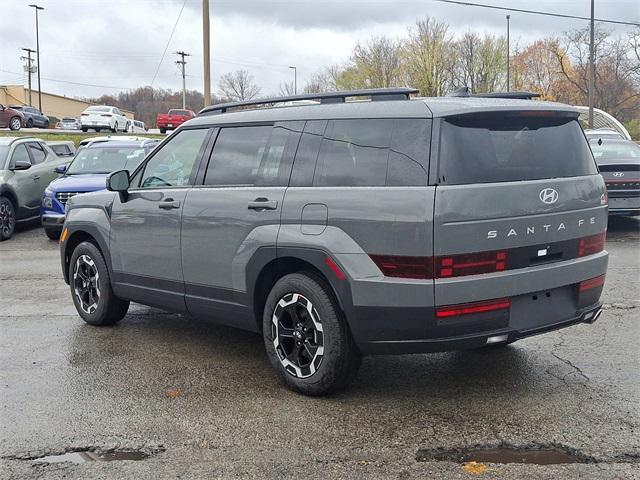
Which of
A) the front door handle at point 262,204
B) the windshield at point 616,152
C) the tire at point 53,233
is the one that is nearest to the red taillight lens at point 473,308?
the front door handle at point 262,204

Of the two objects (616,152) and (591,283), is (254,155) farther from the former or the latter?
(616,152)

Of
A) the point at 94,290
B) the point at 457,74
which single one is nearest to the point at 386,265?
the point at 94,290

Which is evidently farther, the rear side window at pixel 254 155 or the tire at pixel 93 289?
the tire at pixel 93 289

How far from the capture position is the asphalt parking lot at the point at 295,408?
12.0 ft

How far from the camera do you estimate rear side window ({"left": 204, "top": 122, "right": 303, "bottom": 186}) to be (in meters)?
4.85

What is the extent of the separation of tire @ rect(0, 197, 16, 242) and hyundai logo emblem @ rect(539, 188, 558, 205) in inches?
440

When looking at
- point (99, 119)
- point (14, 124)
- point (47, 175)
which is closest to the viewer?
point (47, 175)

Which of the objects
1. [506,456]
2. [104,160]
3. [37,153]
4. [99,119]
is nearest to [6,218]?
[104,160]

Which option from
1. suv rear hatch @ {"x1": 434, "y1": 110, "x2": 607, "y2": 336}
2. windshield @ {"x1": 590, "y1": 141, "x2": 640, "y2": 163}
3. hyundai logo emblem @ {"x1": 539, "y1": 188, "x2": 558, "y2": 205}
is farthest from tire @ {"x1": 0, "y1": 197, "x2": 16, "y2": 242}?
hyundai logo emblem @ {"x1": 539, "y1": 188, "x2": 558, "y2": 205}

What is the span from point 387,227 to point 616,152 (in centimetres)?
994

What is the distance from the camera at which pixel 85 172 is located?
13.0m

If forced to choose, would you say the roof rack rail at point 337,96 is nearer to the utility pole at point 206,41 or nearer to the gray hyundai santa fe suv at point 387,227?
the gray hyundai santa fe suv at point 387,227

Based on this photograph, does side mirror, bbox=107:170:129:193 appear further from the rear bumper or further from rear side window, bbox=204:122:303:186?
the rear bumper

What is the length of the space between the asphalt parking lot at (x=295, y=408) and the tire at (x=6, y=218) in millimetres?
7071
